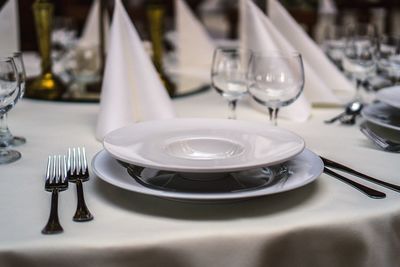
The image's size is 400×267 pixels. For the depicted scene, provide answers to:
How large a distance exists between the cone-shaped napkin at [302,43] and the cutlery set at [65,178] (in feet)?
2.13

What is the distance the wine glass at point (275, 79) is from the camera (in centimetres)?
99

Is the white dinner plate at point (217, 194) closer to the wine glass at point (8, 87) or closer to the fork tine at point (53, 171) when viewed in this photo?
the fork tine at point (53, 171)

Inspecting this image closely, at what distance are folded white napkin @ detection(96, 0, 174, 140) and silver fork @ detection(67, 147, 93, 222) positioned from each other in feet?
0.42

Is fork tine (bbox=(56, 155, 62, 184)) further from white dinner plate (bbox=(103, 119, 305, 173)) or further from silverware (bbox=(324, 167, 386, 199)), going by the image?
silverware (bbox=(324, 167, 386, 199))

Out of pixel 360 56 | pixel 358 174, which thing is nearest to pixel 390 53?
pixel 360 56

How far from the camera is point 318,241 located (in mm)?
637

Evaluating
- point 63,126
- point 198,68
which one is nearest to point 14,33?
point 63,126

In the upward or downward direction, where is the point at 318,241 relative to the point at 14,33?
downward

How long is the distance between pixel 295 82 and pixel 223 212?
1.35ft

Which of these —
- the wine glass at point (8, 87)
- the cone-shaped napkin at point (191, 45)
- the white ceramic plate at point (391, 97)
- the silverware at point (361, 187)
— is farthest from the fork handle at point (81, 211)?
the cone-shaped napkin at point (191, 45)

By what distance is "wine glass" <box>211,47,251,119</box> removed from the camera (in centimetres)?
110

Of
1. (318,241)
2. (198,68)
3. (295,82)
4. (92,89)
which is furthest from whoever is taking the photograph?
(198,68)

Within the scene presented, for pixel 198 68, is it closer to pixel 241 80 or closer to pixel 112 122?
pixel 241 80

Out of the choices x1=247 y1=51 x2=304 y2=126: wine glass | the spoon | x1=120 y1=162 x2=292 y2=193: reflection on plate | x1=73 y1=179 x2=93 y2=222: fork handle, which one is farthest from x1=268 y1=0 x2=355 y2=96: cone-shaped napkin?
x1=73 y1=179 x2=93 y2=222: fork handle
